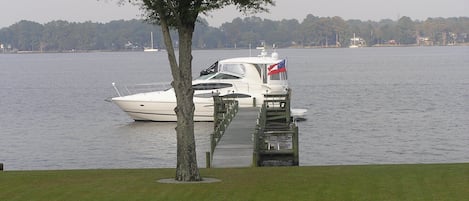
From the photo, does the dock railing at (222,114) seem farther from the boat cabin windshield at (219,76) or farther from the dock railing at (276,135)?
the boat cabin windshield at (219,76)

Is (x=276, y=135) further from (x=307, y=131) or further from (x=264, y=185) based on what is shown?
(x=307, y=131)

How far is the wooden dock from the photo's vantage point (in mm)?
33062

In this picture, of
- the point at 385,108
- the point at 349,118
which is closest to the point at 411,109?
the point at 385,108

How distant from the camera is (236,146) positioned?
118ft

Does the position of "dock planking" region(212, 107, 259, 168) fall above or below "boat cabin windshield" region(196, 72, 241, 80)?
below

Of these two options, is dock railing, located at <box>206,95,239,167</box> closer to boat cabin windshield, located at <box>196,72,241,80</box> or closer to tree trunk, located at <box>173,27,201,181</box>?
boat cabin windshield, located at <box>196,72,241,80</box>

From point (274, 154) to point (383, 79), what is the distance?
91.8 m

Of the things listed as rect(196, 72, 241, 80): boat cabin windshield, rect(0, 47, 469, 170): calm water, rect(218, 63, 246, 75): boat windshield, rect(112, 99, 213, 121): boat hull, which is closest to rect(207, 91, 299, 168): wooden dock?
rect(0, 47, 469, 170): calm water

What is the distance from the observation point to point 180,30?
2333 cm

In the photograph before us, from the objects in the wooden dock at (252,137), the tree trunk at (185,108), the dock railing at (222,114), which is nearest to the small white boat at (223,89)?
the dock railing at (222,114)

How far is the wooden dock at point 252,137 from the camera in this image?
33062mm

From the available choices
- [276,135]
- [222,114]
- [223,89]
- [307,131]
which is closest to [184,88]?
[276,135]

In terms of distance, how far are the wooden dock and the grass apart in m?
6.65

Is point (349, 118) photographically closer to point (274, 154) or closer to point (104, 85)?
point (274, 154)
